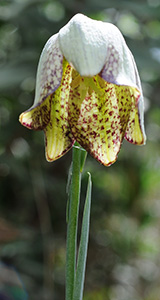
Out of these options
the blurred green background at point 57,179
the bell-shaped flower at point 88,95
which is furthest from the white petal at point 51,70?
the blurred green background at point 57,179

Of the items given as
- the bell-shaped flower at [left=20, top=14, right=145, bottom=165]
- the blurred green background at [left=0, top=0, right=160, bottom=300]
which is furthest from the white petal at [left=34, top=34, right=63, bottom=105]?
the blurred green background at [left=0, top=0, right=160, bottom=300]

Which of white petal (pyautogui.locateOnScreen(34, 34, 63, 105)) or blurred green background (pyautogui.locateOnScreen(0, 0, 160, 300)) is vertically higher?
white petal (pyautogui.locateOnScreen(34, 34, 63, 105))

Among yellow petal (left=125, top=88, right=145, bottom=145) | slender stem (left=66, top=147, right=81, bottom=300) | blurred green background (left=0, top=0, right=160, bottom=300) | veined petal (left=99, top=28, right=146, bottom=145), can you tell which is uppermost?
veined petal (left=99, top=28, right=146, bottom=145)

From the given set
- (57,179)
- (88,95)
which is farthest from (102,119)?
(57,179)

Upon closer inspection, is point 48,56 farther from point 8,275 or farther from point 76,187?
point 8,275

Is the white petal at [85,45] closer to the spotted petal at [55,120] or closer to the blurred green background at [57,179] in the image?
the spotted petal at [55,120]

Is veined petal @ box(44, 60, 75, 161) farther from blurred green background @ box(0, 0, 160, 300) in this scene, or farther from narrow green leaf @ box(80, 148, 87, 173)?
blurred green background @ box(0, 0, 160, 300)
